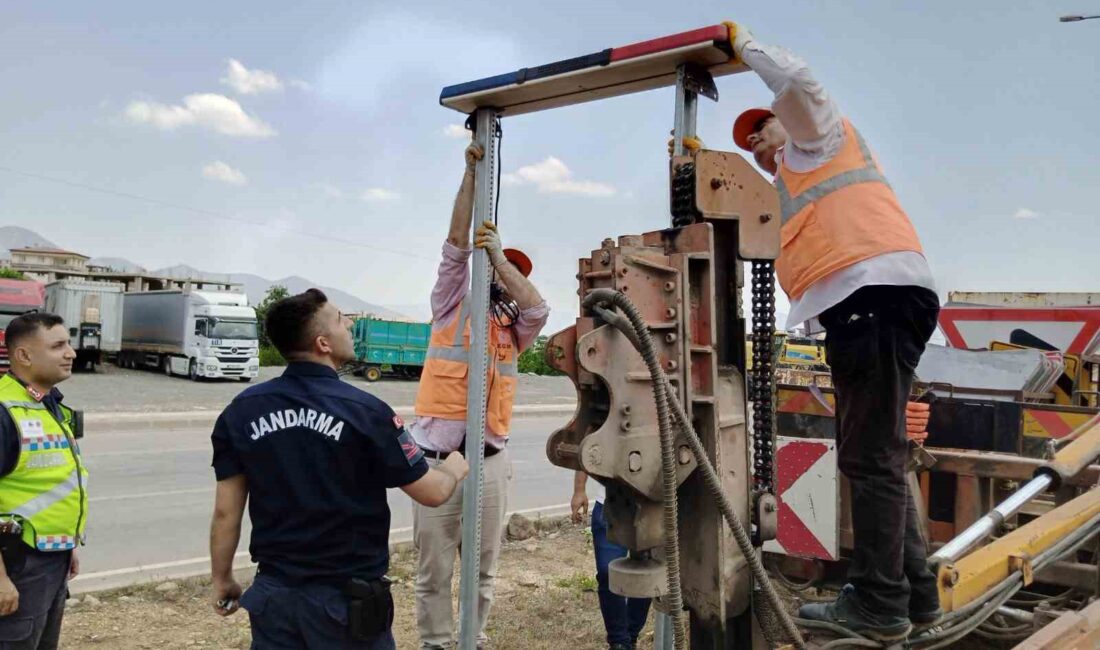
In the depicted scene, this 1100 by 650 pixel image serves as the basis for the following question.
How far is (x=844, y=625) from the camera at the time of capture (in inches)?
103

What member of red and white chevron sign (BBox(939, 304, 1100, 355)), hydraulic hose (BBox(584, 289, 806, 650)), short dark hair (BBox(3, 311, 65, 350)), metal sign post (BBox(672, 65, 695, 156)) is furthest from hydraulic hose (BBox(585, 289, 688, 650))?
red and white chevron sign (BBox(939, 304, 1100, 355))

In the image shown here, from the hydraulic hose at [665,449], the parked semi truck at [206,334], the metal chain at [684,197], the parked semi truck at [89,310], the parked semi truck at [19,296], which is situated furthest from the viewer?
the parked semi truck at [89,310]

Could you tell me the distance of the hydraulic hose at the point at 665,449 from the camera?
214 centimetres

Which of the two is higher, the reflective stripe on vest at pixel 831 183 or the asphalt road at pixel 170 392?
the reflective stripe on vest at pixel 831 183

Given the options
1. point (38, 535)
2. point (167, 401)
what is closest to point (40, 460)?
point (38, 535)

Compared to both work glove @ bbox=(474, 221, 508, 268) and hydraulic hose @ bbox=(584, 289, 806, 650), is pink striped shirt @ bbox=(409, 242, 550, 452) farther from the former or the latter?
hydraulic hose @ bbox=(584, 289, 806, 650)

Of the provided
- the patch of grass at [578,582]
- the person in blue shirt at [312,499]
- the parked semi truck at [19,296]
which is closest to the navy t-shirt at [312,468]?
the person in blue shirt at [312,499]

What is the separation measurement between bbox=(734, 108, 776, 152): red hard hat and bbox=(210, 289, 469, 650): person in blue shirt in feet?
5.11

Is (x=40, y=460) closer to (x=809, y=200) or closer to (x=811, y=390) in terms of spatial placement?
(x=809, y=200)

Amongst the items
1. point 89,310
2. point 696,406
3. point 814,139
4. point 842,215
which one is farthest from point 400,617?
point 89,310

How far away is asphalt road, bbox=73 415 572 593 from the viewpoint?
6746mm

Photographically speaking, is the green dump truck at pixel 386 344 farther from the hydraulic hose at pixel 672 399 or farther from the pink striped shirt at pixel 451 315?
the hydraulic hose at pixel 672 399

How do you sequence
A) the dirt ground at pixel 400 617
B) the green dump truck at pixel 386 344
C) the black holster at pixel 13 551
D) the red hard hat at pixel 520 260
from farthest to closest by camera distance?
the green dump truck at pixel 386 344 < the dirt ground at pixel 400 617 < the red hard hat at pixel 520 260 < the black holster at pixel 13 551

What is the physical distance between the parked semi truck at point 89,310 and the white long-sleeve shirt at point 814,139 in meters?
30.5
